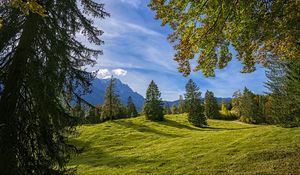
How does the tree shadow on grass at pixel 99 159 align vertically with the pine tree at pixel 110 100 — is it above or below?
below

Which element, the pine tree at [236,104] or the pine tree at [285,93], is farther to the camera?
the pine tree at [236,104]

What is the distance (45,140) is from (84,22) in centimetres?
521

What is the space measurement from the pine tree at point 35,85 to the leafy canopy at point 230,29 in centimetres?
402

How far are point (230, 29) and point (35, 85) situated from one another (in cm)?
732

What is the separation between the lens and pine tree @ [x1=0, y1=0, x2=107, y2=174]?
10.4m

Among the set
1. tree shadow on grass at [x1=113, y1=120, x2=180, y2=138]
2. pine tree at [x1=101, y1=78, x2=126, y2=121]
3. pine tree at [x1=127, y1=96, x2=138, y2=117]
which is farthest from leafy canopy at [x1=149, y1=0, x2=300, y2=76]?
pine tree at [x1=127, y1=96, x2=138, y2=117]

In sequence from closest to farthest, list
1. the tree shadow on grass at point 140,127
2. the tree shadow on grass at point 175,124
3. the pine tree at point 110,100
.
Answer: the tree shadow on grass at point 140,127 → the tree shadow on grass at point 175,124 → the pine tree at point 110,100

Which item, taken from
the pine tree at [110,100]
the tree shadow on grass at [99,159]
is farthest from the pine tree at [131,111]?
the tree shadow on grass at [99,159]

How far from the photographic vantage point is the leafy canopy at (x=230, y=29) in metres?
10.1

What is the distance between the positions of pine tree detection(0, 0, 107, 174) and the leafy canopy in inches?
158

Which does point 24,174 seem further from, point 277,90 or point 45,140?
point 277,90

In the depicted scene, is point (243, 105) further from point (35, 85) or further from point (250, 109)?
point (35, 85)

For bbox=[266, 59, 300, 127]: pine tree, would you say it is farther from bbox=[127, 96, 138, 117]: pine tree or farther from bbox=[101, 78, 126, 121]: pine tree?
bbox=[127, 96, 138, 117]: pine tree

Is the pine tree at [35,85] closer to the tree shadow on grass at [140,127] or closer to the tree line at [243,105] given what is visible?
the tree line at [243,105]
